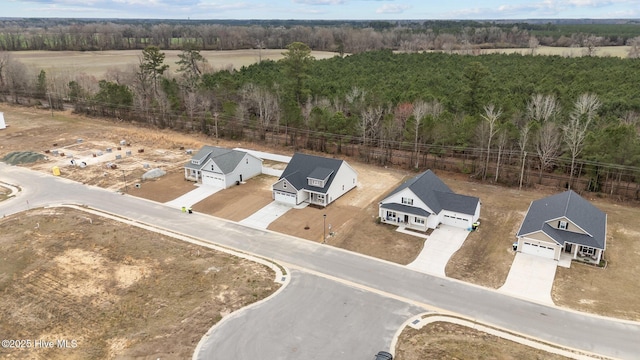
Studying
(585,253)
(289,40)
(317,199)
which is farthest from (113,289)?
(289,40)

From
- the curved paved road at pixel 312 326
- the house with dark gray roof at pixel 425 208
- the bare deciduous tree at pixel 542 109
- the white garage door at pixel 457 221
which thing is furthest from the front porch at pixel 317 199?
the bare deciduous tree at pixel 542 109

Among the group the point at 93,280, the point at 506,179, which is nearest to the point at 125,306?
the point at 93,280

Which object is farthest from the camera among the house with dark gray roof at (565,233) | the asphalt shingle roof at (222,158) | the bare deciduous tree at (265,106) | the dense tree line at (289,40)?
the dense tree line at (289,40)

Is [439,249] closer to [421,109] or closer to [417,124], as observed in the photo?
[417,124]

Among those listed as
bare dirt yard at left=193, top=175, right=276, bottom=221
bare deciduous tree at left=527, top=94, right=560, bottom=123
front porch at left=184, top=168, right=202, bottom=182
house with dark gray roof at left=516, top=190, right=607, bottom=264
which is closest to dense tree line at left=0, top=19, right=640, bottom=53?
bare deciduous tree at left=527, top=94, right=560, bottom=123

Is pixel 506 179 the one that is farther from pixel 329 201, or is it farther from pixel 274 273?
pixel 274 273

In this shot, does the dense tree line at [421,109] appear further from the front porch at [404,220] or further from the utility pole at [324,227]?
the utility pole at [324,227]

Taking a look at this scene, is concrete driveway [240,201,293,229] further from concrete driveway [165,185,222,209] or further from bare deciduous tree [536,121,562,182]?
bare deciduous tree [536,121,562,182]
